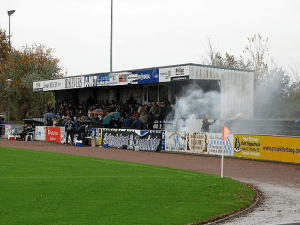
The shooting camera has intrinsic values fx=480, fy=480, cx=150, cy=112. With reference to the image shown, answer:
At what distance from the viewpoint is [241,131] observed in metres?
28.7

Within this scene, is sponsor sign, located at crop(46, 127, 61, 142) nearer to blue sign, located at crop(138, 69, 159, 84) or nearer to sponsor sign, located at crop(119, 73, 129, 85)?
sponsor sign, located at crop(119, 73, 129, 85)

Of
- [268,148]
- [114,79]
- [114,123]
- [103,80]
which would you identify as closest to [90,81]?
[103,80]

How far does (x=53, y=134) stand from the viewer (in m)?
38.1

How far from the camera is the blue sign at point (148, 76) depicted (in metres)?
33.4

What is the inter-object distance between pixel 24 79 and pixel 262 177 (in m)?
47.7

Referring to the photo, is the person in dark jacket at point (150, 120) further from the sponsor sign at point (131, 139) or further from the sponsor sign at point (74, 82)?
the sponsor sign at point (74, 82)

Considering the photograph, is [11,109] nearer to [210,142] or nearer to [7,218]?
[210,142]

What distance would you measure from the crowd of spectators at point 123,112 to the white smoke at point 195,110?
→ 2.12 feet

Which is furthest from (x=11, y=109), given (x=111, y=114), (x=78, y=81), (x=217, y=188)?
(x=217, y=188)

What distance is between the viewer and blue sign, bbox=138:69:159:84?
3341 cm

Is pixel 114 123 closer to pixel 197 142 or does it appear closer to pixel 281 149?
pixel 197 142

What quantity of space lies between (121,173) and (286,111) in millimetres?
25222

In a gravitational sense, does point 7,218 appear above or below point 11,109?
below

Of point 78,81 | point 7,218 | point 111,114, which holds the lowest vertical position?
point 7,218
